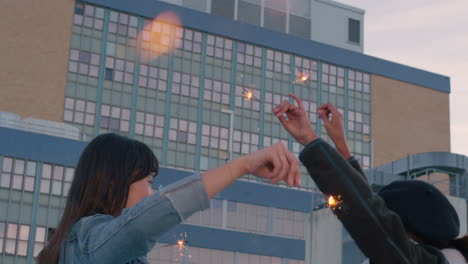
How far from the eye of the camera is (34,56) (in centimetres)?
5569

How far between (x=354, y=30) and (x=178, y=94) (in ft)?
64.8

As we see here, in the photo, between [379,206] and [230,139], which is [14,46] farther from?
[379,206]

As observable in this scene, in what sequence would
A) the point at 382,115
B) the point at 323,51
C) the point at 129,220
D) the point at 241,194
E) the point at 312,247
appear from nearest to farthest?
the point at 129,220 → the point at 312,247 → the point at 241,194 → the point at 323,51 → the point at 382,115

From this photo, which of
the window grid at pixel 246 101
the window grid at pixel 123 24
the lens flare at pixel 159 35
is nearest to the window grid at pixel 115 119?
the lens flare at pixel 159 35

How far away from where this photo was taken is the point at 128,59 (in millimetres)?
57531

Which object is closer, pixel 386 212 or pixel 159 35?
pixel 386 212

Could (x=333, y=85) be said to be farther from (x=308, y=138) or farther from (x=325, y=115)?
(x=308, y=138)

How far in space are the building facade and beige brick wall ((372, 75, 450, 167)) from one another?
341cm

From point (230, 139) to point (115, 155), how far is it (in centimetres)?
5661

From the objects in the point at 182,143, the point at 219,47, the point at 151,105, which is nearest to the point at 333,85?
the point at 219,47

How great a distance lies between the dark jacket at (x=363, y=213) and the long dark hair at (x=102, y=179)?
2.13ft

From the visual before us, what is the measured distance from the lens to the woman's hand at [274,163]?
2117 millimetres

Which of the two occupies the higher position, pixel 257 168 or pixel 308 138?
pixel 308 138

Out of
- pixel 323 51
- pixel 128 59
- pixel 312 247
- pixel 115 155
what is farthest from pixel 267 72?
pixel 115 155
